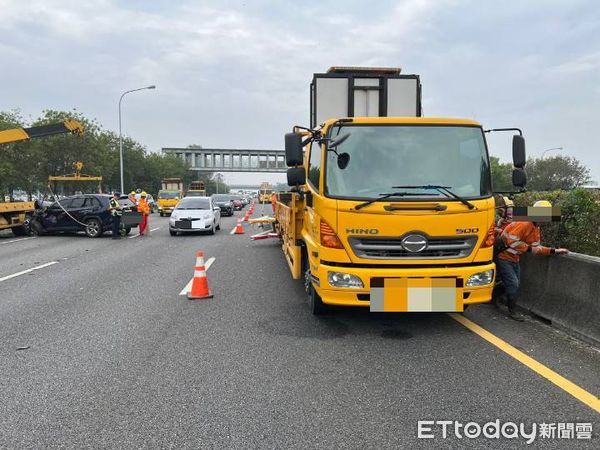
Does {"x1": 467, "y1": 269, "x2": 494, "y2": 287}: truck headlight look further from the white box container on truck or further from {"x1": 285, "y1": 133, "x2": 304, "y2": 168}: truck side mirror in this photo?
the white box container on truck

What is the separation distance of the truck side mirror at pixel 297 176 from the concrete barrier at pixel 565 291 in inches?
125

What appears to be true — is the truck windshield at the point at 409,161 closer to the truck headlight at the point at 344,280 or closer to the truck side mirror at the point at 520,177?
the truck side mirror at the point at 520,177

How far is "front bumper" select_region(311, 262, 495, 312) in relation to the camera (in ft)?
16.3

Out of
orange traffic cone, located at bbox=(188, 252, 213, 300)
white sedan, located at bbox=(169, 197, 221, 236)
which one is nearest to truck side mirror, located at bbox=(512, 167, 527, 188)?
orange traffic cone, located at bbox=(188, 252, 213, 300)

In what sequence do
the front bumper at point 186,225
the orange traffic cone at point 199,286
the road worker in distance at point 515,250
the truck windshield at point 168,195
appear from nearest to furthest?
the road worker in distance at point 515,250, the orange traffic cone at point 199,286, the front bumper at point 186,225, the truck windshield at point 168,195

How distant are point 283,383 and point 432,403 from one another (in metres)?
1.18

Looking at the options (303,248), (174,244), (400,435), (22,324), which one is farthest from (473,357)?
(174,244)

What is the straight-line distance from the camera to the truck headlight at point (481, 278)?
16.8ft

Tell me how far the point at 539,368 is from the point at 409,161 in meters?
2.40

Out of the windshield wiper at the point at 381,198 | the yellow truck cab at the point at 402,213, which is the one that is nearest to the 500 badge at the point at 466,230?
the yellow truck cab at the point at 402,213

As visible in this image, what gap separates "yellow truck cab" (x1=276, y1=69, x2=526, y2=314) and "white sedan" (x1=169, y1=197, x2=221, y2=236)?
1289cm

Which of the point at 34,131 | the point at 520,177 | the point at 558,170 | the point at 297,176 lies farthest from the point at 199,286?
the point at 558,170

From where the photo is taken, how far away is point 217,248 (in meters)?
14.3

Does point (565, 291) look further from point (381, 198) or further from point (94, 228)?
point (94, 228)
